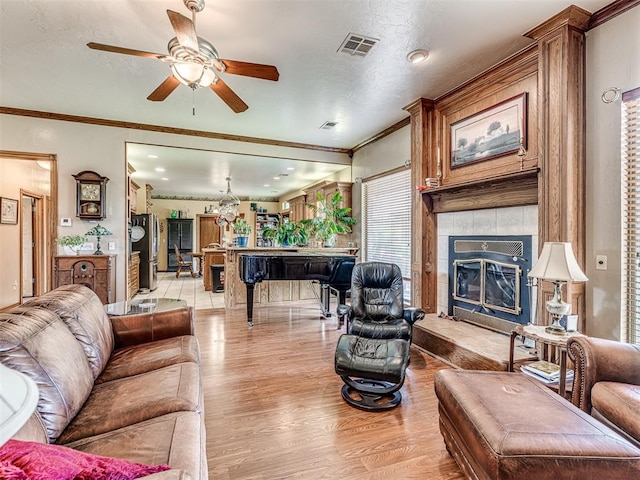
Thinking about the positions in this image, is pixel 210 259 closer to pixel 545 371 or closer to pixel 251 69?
pixel 251 69

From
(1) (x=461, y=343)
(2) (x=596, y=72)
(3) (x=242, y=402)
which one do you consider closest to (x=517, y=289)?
(1) (x=461, y=343)

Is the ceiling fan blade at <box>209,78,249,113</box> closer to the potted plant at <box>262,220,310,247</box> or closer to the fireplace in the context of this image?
the fireplace

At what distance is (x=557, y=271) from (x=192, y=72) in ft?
9.62

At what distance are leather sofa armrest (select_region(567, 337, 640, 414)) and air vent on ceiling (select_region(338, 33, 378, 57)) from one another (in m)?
2.85

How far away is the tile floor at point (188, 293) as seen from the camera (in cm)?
630

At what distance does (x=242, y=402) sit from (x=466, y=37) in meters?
3.63

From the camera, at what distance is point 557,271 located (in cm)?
230

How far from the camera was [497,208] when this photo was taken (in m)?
3.54

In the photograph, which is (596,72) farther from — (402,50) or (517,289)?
(517,289)

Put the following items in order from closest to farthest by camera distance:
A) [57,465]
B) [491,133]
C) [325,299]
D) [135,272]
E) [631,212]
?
[57,465], [631,212], [491,133], [325,299], [135,272]

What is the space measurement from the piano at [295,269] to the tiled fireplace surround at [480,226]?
4.01ft

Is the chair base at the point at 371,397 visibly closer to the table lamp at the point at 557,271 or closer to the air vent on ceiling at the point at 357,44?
the table lamp at the point at 557,271

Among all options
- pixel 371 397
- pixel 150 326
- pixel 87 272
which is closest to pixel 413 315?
pixel 371 397

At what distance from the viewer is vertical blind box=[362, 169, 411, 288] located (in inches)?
205
